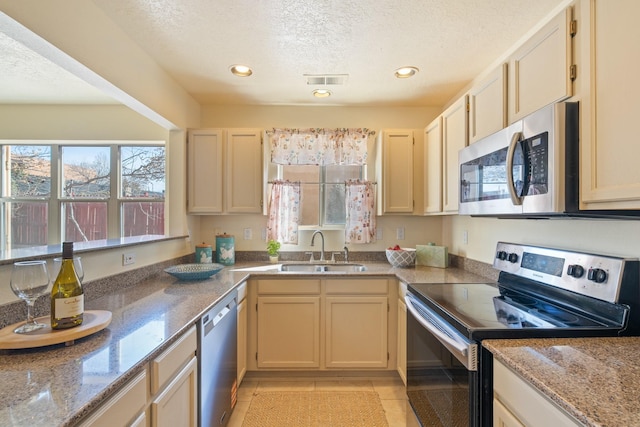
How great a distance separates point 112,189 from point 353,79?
9.04 feet

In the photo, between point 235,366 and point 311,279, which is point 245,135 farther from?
point 235,366

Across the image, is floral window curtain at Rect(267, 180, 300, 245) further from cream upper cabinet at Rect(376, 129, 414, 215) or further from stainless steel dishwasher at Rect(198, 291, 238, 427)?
stainless steel dishwasher at Rect(198, 291, 238, 427)

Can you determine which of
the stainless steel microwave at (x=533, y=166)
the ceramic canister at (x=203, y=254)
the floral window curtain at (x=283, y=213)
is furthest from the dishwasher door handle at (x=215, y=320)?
the stainless steel microwave at (x=533, y=166)

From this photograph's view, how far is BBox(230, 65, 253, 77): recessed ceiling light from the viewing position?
226cm

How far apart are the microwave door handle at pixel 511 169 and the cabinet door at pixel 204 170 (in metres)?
2.25

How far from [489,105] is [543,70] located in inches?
16.3

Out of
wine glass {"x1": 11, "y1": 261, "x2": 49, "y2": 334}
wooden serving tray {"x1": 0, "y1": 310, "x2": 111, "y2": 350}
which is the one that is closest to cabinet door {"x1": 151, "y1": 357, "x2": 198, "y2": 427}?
wooden serving tray {"x1": 0, "y1": 310, "x2": 111, "y2": 350}

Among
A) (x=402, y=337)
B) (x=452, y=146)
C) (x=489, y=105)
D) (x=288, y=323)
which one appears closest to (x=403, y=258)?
(x=402, y=337)

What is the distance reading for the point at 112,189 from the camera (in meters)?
3.29

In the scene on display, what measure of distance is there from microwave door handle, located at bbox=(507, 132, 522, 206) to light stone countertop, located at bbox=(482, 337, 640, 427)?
0.53 m

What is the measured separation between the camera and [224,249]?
2777 millimetres

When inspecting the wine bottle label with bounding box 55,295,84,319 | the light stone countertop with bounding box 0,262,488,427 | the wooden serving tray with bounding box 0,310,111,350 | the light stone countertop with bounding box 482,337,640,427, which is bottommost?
the light stone countertop with bounding box 0,262,488,427

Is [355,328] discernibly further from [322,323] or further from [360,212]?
[360,212]

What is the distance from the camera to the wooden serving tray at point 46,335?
954mm
